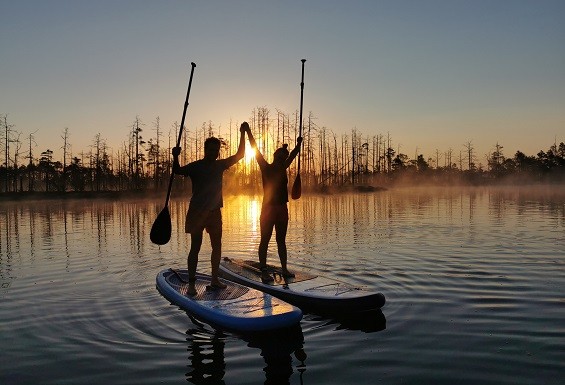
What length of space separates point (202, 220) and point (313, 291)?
201 centimetres

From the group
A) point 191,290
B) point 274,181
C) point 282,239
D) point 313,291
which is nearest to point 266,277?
point 282,239

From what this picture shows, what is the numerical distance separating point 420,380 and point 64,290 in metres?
7.01

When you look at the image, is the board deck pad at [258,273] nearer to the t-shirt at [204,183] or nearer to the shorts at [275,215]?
the shorts at [275,215]

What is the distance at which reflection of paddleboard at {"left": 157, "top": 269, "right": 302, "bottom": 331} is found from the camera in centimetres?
605

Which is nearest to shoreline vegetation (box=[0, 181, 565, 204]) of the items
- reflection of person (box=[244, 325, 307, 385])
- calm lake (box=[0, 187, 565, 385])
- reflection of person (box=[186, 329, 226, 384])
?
calm lake (box=[0, 187, 565, 385])

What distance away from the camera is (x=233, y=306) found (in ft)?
22.2

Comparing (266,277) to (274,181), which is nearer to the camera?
(266,277)

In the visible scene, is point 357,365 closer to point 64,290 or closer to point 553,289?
point 553,289

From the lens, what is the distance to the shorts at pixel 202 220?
7582 millimetres

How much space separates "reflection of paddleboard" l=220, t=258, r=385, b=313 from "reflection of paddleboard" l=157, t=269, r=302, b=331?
0.55 metres

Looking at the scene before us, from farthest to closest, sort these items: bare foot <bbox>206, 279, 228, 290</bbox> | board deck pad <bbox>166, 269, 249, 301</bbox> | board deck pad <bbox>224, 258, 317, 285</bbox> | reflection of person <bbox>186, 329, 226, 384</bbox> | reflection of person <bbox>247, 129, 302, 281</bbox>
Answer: reflection of person <bbox>247, 129, 302, 281</bbox>, board deck pad <bbox>224, 258, 317, 285</bbox>, bare foot <bbox>206, 279, 228, 290</bbox>, board deck pad <bbox>166, 269, 249, 301</bbox>, reflection of person <bbox>186, 329, 226, 384</bbox>

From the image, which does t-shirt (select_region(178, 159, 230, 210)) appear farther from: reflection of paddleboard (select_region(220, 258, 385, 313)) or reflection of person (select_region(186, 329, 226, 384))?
reflection of person (select_region(186, 329, 226, 384))

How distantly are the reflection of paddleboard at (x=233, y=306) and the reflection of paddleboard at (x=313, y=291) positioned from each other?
55cm

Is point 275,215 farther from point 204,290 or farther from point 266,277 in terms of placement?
point 204,290
